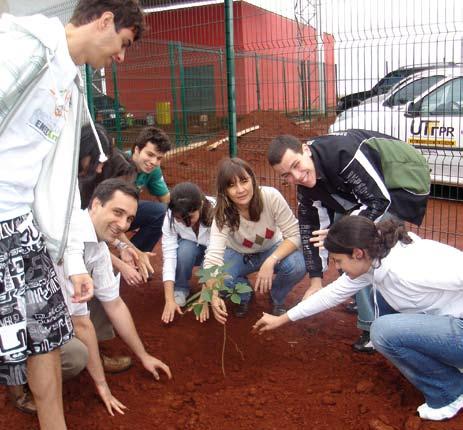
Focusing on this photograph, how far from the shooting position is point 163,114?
8836mm

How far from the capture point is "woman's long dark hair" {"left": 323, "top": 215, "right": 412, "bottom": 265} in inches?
83.4

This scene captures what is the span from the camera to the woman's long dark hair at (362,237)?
212cm

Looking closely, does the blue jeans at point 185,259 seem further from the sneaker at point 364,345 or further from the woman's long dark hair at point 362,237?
the woman's long dark hair at point 362,237

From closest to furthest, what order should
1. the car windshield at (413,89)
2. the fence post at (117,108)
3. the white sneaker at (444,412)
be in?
the white sneaker at (444,412) → the car windshield at (413,89) → the fence post at (117,108)

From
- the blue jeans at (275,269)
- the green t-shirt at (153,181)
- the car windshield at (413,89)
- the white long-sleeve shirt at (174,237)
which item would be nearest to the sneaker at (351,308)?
the blue jeans at (275,269)

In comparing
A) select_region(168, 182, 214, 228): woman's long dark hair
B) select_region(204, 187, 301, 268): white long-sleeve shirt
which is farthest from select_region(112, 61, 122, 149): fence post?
select_region(204, 187, 301, 268): white long-sleeve shirt

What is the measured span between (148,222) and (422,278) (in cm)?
231

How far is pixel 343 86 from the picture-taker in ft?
16.5

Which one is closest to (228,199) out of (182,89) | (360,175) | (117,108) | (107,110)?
(360,175)

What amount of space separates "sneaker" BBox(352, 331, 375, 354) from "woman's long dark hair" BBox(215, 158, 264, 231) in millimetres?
893

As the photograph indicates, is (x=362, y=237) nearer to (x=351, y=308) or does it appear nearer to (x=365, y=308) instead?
(x=365, y=308)

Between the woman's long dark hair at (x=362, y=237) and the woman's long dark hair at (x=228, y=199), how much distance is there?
2.99 feet

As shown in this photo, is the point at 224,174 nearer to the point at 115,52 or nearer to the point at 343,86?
the point at 115,52

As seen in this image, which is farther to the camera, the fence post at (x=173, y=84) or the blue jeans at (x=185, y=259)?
the fence post at (x=173, y=84)
